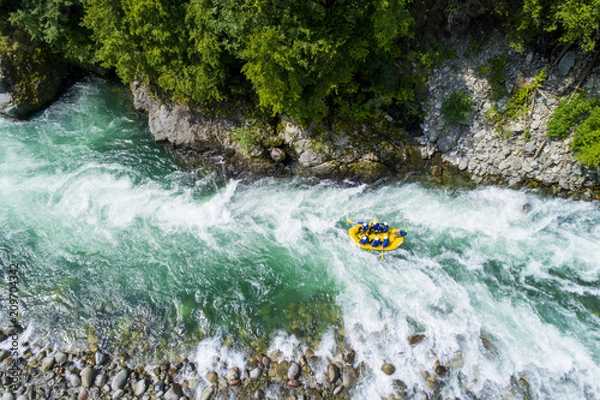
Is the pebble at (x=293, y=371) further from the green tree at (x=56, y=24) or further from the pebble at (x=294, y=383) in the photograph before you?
the green tree at (x=56, y=24)

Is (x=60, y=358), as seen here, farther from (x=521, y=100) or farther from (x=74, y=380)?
(x=521, y=100)

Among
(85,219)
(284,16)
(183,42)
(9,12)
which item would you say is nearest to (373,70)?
(284,16)

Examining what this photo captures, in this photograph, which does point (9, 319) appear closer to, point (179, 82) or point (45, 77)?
point (179, 82)

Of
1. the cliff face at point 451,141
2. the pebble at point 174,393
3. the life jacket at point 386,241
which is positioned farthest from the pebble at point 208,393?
the cliff face at point 451,141

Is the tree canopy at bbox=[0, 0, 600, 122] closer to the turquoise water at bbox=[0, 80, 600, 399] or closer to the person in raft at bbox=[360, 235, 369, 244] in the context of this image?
the turquoise water at bbox=[0, 80, 600, 399]

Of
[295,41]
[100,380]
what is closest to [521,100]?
[295,41]
